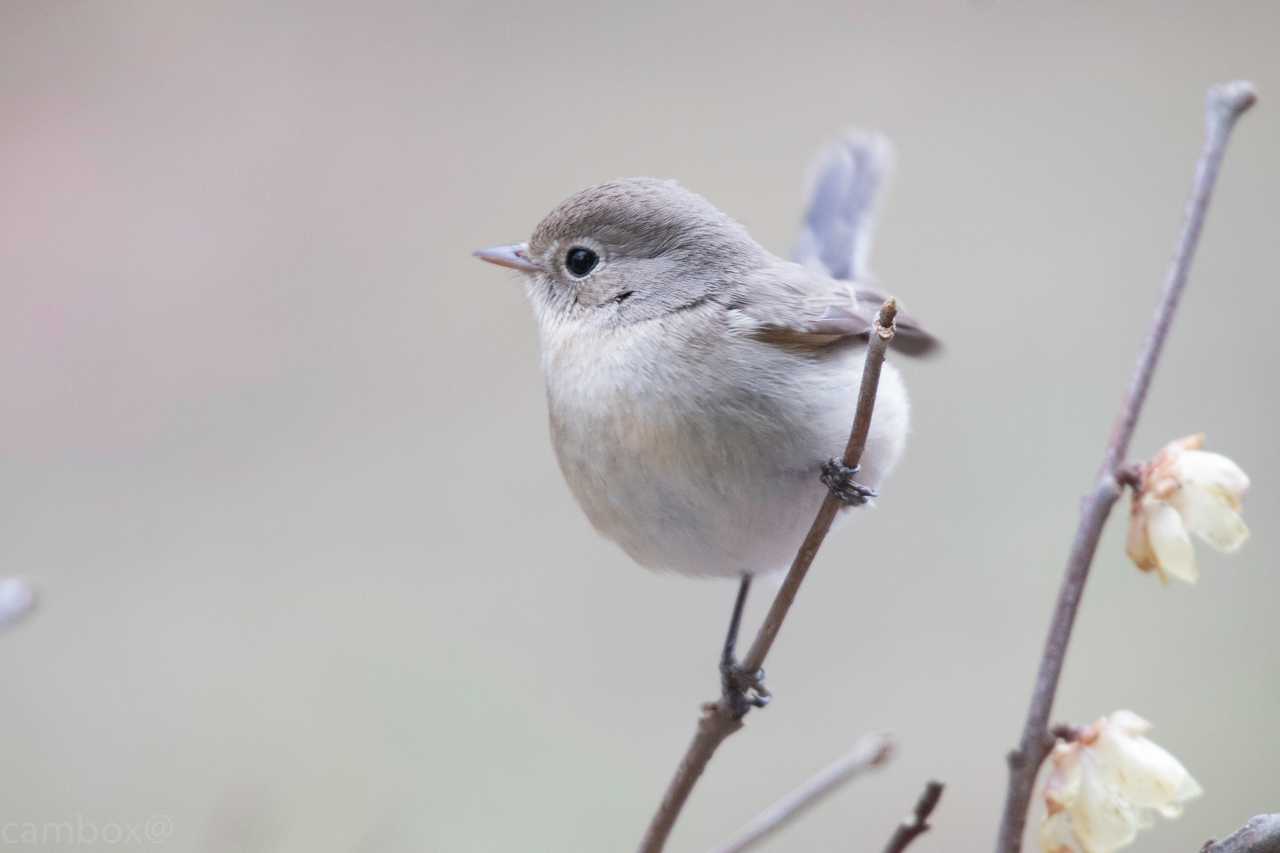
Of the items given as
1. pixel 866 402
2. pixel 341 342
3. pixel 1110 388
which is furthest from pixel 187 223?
pixel 866 402

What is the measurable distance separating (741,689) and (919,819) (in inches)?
18.9

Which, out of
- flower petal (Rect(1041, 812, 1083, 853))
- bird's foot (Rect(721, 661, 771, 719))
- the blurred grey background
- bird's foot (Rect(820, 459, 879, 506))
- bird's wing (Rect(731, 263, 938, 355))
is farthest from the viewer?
the blurred grey background

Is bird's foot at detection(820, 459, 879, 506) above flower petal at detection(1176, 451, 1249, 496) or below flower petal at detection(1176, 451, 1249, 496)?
below

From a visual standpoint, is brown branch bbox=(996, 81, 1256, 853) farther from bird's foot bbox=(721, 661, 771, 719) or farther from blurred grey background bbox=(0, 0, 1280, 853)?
blurred grey background bbox=(0, 0, 1280, 853)

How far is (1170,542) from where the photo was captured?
42.5 inches

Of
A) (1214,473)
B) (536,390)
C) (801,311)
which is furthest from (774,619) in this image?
(536,390)

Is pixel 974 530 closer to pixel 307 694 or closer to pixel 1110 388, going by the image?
pixel 1110 388

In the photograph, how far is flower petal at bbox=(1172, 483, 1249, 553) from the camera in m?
1.07

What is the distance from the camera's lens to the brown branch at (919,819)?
37.8 inches

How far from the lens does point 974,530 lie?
316 centimetres

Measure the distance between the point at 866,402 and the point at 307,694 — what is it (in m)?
1.98

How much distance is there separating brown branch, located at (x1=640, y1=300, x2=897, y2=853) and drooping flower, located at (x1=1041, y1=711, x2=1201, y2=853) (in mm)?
272

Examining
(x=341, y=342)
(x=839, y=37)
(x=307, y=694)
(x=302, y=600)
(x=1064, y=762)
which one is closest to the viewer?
(x=1064, y=762)

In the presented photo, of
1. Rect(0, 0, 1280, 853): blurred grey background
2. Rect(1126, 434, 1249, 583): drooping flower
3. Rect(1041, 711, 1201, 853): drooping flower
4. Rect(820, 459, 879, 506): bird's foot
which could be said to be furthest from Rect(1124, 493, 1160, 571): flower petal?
Rect(0, 0, 1280, 853): blurred grey background
